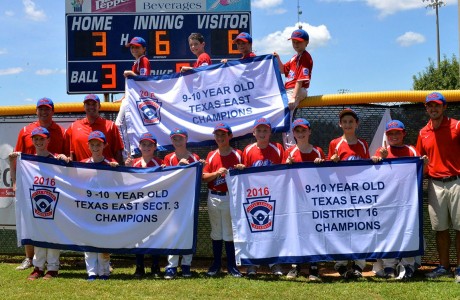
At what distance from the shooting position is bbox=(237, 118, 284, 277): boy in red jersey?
6.36 meters

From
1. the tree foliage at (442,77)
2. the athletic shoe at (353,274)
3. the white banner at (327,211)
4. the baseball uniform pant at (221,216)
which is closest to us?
the white banner at (327,211)

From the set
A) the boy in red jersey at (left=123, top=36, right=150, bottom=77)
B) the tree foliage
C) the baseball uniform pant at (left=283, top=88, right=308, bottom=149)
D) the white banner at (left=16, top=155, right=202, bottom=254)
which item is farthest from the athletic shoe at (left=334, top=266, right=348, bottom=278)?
the tree foliage

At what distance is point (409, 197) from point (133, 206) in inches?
125

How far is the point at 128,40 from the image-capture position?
11.5 metres

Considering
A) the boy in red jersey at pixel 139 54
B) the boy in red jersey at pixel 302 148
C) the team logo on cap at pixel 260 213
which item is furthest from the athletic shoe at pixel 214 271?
the boy in red jersey at pixel 139 54

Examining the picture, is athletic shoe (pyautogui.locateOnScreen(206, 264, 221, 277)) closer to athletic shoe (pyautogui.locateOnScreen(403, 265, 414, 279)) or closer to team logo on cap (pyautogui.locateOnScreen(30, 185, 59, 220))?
team logo on cap (pyautogui.locateOnScreen(30, 185, 59, 220))

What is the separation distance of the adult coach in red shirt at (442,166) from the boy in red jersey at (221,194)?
219 centimetres

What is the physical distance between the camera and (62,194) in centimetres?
654

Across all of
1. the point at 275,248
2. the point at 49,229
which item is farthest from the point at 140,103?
the point at 275,248

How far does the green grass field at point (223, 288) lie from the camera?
5.46m

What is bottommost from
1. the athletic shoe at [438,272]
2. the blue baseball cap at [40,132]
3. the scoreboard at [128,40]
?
the athletic shoe at [438,272]

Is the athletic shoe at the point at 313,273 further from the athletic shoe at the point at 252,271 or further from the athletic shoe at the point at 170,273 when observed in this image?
the athletic shoe at the point at 170,273

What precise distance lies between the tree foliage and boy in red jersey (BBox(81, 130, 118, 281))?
31.0 m

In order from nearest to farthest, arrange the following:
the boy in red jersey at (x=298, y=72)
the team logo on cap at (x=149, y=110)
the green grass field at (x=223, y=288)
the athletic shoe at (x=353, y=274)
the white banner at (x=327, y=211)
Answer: the green grass field at (x=223, y=288)
the white banner at (x=327, y=211)
the athletic shoe at (x=353, y=274)
the boy in red jersey at (x=298, y=72)
the team logo on cap at (x=149, y=110)
